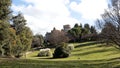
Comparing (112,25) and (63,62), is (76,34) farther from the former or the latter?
(63,62)

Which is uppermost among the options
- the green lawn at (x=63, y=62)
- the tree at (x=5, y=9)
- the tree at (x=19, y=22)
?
the tree at (x=19, y=22)

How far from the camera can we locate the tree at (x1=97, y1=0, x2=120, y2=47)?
2080 inches

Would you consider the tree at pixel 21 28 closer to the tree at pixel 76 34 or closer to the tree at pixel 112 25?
the tree at pixel 112 25

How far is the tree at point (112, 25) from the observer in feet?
173

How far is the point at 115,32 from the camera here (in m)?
52.5

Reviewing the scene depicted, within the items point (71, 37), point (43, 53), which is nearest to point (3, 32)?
point (43, 53)

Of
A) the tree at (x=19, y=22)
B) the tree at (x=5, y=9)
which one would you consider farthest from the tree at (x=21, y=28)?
the tree at (x=5, y=9)

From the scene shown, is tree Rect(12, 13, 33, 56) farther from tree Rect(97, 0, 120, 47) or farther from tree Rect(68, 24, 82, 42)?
tree Rect(68, 24, 82, 42)

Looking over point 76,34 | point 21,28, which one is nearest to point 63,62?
point 21,28

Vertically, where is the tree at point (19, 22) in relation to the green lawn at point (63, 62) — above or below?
above

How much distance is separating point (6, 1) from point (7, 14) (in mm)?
2127

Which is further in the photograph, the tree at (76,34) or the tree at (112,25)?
the tree at (76,34)

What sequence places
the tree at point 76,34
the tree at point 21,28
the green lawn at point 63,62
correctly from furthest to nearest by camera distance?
the tree at point 76,34 < the tree at point 21,28 < the green lawn at point 63,62

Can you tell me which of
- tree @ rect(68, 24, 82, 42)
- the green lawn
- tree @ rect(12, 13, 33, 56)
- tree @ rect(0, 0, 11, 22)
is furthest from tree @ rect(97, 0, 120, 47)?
tree @ rect(68, 24, 82, 42)
